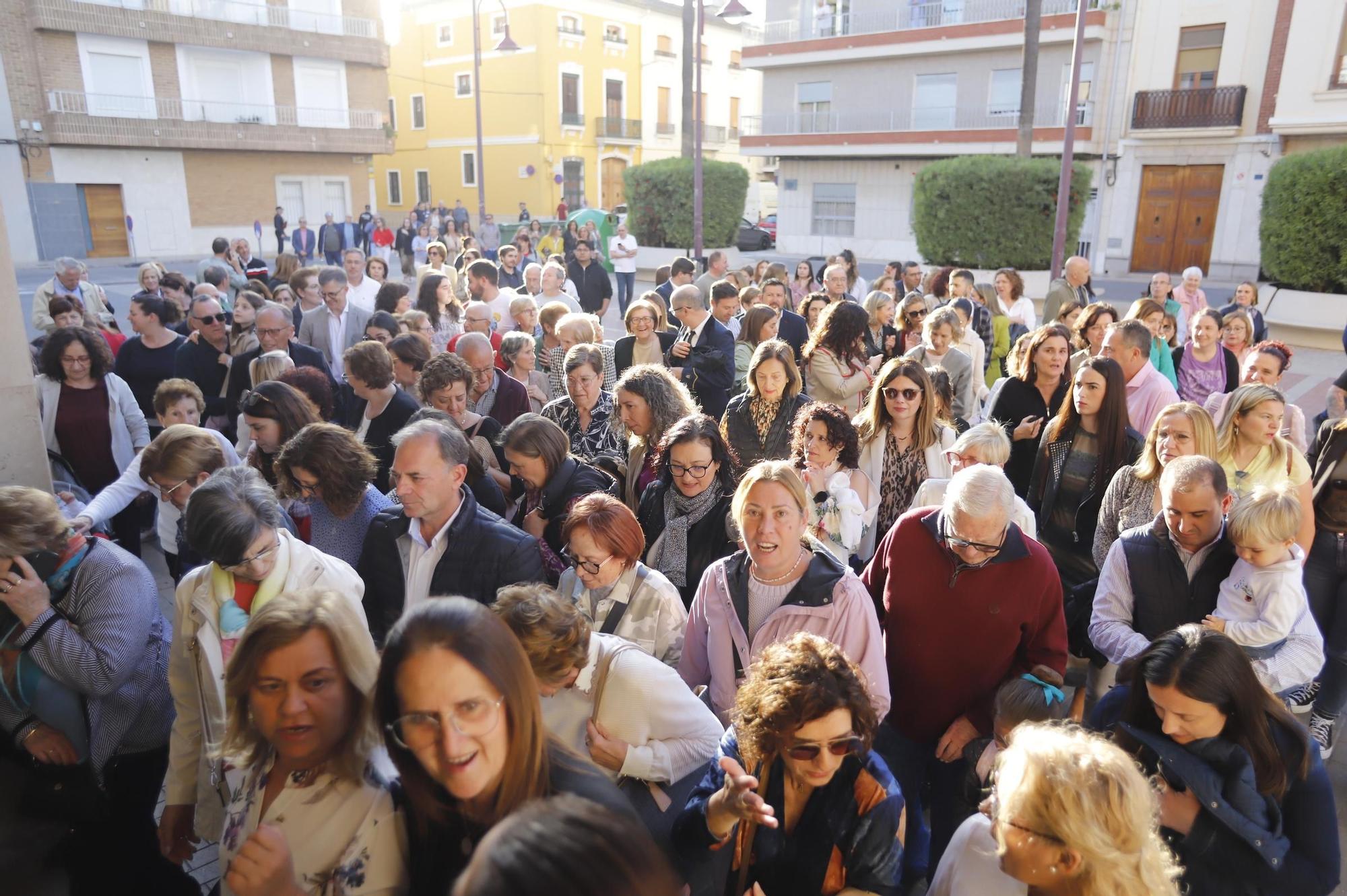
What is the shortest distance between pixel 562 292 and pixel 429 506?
7.00 meters

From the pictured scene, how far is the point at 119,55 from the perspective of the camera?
2867 cm

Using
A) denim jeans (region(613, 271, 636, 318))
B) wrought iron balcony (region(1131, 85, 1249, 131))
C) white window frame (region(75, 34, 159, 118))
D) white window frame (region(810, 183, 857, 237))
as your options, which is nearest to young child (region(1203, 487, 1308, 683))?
denim jeans (region(613, 271, 636, 318))

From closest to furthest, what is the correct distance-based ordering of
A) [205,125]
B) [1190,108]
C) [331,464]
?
[331,464]
[1190,108]
[205,125]

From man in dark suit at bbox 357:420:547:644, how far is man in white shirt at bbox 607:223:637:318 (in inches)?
490

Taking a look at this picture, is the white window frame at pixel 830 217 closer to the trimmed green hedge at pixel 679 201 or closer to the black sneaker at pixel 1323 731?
the trimmed green hedge at pixel 679 201

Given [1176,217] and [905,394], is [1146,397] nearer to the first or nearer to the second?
[905,394]

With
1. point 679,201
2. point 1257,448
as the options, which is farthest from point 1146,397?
point 679,201

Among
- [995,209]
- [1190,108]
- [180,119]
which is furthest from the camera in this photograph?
[180,119]

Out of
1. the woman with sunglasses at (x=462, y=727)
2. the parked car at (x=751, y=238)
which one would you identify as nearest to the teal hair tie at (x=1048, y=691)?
the woman with sunglasses at (x=462, y=727)

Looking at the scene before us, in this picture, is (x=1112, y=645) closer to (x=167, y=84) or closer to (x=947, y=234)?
(x=947, y=234)

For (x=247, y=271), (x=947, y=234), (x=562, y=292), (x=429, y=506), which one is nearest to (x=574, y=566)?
(x=429, y=506)

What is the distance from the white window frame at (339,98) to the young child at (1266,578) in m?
35.8

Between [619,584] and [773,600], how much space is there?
0.54m

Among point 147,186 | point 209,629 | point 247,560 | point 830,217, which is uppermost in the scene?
point 147,186
